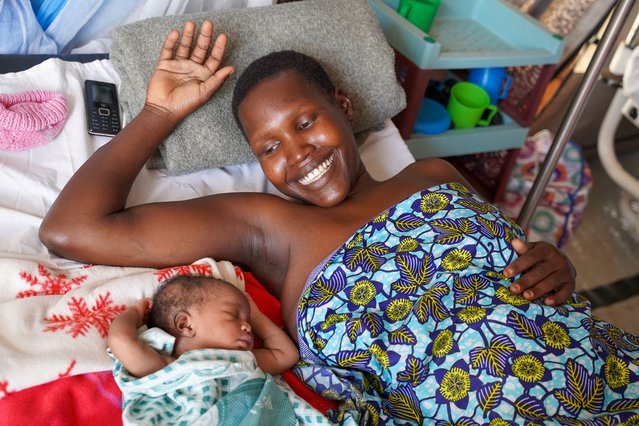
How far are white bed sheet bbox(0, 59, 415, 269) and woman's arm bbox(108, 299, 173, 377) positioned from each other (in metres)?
0.30

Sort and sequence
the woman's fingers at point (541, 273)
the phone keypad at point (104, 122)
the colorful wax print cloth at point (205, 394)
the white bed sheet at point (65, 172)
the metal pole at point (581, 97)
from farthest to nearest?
the metal pole at point (581, 97) < the phone keypad at point (104, 122) < the white bed sheet at point (65, 172) < the woman's fingers at point (541, 273) < the colorful wax print cloth at point (205, 394)

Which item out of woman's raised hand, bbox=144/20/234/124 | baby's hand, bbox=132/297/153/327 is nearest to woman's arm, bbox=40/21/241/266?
woman's raised hand, bbox=144/20/234/124

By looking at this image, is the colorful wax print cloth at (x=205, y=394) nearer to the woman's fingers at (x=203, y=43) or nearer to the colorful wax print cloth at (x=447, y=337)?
the colorful wax print cloth at (x=447, y=337)

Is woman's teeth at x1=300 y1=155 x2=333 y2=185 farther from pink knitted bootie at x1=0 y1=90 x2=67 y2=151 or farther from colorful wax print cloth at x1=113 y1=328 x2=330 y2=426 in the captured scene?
pink knitted bootie at x1=0 y1=90 x2=67 y2=151

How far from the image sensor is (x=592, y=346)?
1099 millimetres

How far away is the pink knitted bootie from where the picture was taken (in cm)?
138

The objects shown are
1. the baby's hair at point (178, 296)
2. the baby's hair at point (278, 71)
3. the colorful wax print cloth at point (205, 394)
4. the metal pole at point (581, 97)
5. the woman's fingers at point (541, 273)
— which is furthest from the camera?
the metal pole at point (581, 97)

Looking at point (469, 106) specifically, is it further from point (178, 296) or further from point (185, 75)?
point (178, 296)

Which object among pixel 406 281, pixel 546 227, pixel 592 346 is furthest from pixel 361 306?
pixel 546 227

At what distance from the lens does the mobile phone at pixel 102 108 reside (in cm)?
152

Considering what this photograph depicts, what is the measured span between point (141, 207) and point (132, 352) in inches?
15.0

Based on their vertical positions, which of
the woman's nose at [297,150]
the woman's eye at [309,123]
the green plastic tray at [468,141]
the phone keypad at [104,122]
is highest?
the woman's eye at [309,123]

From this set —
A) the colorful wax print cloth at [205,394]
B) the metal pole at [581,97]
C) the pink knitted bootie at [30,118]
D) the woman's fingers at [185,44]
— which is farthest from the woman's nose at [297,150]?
the metal pole at [581,97]

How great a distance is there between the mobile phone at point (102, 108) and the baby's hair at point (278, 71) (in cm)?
33
